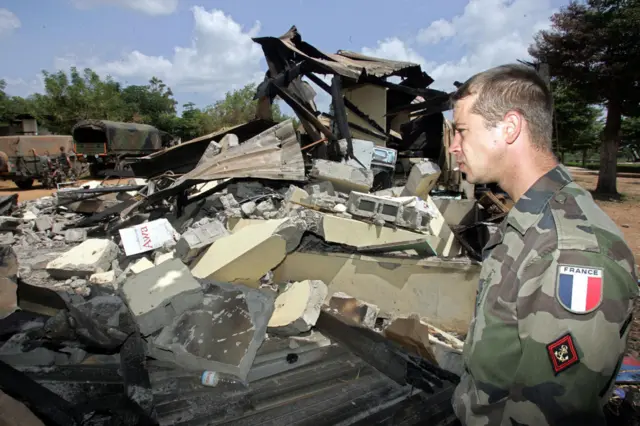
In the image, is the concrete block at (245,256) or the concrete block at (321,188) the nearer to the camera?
the concrete block at (245,256)

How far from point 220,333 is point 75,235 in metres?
4.82

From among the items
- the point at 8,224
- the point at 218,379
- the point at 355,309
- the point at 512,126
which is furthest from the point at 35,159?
the point at 512,126

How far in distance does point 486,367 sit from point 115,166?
17.5m

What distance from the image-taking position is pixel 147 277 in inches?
118

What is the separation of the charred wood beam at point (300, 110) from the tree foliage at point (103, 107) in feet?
64.1

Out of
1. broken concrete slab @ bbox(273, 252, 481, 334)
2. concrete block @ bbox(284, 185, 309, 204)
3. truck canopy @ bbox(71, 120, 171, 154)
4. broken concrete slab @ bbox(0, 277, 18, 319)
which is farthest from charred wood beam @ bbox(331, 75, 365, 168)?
truck canopy @ bbox(71, 120, 171, 154)

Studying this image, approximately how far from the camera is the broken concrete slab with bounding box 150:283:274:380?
7.70 feet

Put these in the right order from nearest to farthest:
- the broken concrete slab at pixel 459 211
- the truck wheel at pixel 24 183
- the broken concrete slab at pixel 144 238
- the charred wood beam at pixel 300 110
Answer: the broken concrete slab at pixel 144 238, the broken concrete slab at pixel 459 211, the charred wood beam at pixel 300 110, the truck wheel at pixel 24 183

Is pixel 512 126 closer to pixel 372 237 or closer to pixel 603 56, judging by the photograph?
pixel 372 237

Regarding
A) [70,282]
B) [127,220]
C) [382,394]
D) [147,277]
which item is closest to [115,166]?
[127,220]

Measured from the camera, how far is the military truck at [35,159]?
1266 cm

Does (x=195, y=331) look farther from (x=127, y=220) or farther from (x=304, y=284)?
(x=127, y=220)

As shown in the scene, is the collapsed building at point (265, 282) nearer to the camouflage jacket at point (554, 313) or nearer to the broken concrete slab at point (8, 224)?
the broken concrete slab at point (8, 224)

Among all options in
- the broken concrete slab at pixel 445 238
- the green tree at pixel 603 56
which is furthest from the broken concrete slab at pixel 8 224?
the green tree at pixel 603 56
